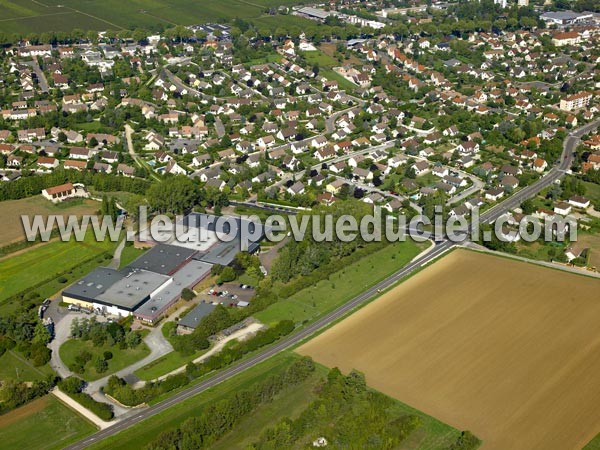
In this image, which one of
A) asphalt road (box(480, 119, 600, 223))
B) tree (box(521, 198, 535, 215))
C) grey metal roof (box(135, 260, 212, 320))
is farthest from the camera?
asphalt road (box(480, 119, 600, 223))

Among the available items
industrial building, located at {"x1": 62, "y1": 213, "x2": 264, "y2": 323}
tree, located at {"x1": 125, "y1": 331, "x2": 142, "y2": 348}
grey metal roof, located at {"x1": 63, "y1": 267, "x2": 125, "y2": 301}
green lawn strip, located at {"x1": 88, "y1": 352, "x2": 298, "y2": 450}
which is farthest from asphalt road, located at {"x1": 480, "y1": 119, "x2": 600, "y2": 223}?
tree, located at {"x1": 125, "y1": 331, "x2": 142, "y2": 348}

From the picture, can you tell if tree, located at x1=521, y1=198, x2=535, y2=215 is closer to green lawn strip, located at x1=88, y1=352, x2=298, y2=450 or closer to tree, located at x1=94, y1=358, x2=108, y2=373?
green lawn strip, located at x1=88, y1=352, x2=298, y2=450

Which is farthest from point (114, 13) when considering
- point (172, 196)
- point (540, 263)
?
point (540, 263)

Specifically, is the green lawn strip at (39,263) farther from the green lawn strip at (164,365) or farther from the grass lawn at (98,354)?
the green lawn strip at (164,365)

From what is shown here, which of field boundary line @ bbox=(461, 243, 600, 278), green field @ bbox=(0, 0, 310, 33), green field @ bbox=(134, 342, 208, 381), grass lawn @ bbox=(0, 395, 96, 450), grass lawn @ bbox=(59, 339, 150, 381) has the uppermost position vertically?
green field @ bbox=(0, 0, 310, 33)

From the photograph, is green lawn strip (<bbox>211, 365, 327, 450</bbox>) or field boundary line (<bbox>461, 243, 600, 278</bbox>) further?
field boundary line (<bbox>461, 243, 600, 278</bbox>)

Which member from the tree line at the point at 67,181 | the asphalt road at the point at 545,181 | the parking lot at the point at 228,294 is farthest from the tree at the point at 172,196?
the asphalt road at the point at 545,181
